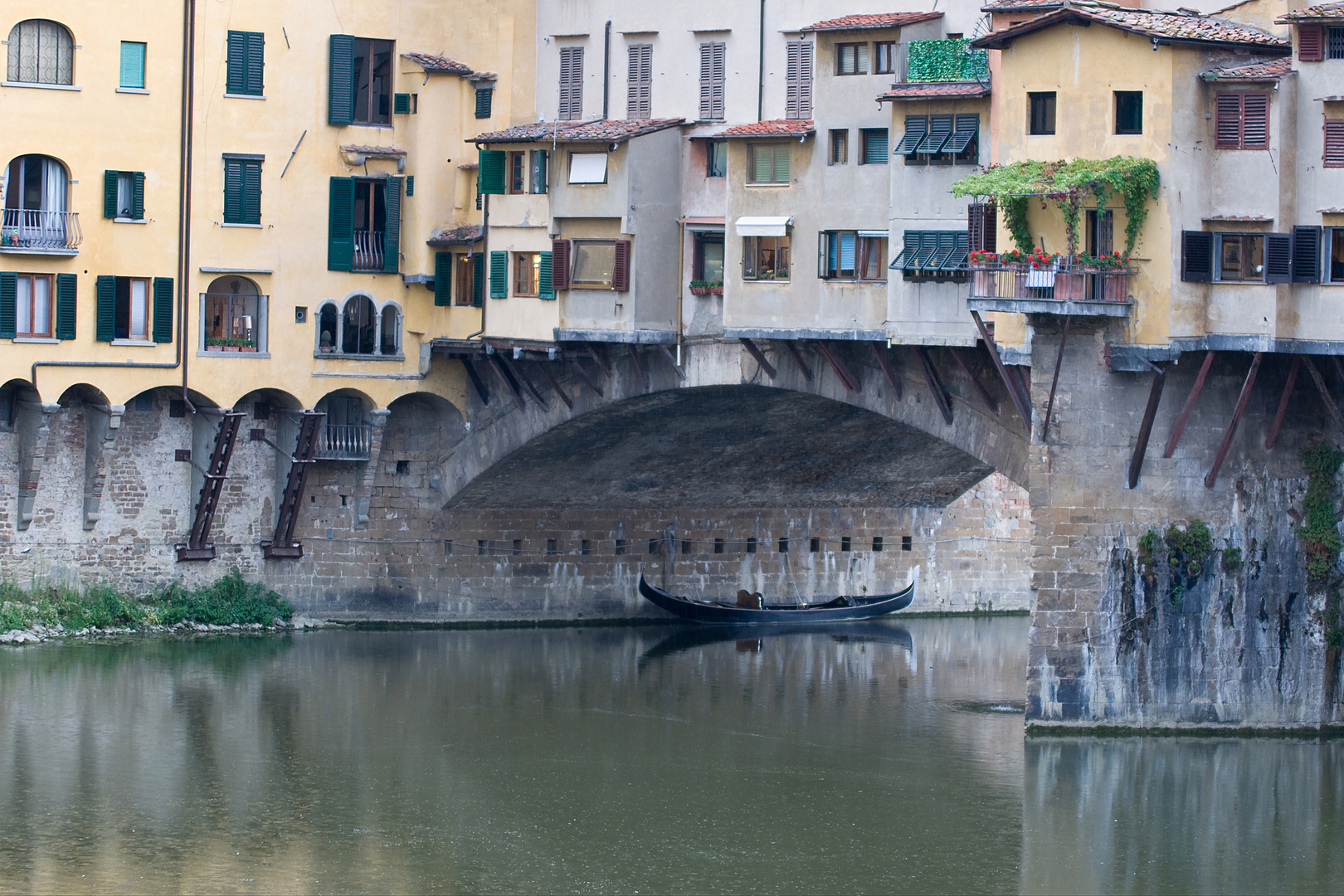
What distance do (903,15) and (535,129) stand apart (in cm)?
951

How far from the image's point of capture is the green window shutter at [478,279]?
189 feet

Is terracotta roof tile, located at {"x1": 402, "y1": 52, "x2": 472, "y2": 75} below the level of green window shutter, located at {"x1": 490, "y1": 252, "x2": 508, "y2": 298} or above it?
above

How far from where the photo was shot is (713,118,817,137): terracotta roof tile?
5106cm

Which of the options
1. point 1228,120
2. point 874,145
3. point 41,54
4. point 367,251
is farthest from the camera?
point 367,251

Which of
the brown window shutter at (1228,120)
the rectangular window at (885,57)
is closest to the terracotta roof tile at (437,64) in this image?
the rectangular window at (885,57)

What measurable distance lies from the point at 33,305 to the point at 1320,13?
2836cm

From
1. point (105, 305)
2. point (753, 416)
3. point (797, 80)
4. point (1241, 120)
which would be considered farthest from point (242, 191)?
point (1241, 120)

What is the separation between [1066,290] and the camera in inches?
1793

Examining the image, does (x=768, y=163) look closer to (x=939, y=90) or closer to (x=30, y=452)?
(x=939, y=90)

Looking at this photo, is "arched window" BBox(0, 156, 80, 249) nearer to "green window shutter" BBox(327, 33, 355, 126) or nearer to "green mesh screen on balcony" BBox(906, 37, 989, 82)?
"green window shutter" BBox(327, 33, 355, 126)

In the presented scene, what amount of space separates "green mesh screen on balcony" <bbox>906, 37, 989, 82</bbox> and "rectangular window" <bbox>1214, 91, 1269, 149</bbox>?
17.6 feet

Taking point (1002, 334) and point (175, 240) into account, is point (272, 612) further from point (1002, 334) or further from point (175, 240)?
point (1002, 334)

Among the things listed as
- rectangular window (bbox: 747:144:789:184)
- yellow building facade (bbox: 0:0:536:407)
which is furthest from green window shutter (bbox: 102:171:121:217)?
rectangular window (bbox: 747:144:789:184)

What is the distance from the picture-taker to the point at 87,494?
57.7m
